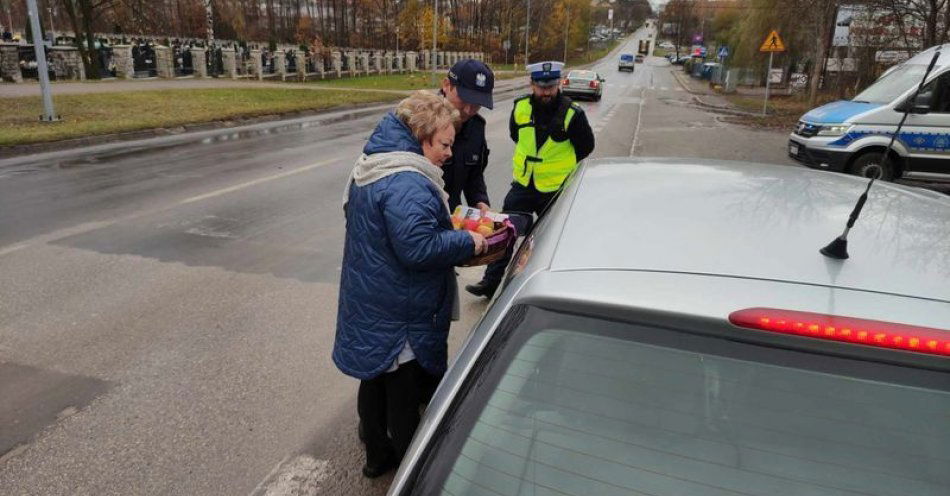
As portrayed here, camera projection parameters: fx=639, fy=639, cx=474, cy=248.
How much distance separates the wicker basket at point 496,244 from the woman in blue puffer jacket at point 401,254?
0.10 meters

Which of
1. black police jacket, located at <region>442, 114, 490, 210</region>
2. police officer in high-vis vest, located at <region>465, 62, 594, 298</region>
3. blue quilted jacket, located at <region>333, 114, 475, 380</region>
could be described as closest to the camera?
blue quilted jacket, located at <region>333, 114, 475, 380</region>

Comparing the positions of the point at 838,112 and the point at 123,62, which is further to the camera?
the point at 123,62

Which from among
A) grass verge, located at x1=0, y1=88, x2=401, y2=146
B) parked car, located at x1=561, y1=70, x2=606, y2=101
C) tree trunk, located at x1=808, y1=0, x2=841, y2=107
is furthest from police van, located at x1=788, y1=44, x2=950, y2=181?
parked car, located at x1=561, y1=70, x2=606, y2=101

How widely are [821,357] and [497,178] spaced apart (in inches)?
359

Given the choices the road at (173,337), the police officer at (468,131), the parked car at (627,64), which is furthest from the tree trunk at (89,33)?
the parked car at (627,64)

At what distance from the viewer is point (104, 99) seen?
19.1 metres

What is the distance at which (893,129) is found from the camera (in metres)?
10.1

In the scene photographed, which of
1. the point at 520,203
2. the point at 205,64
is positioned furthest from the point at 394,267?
the point at 205,64

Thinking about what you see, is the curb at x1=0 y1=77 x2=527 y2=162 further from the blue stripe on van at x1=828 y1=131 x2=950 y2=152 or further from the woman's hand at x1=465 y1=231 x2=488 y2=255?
the blue stripe on van at x1=828 y1=131 x2=950 y2=152

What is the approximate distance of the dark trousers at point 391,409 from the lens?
2.60 m

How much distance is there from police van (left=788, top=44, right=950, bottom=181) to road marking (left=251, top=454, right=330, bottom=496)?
977 cm

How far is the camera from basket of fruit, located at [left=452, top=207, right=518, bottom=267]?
264 cm

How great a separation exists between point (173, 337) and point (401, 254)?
271 cm

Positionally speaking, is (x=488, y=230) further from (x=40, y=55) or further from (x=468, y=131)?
(x=40, y=55)
